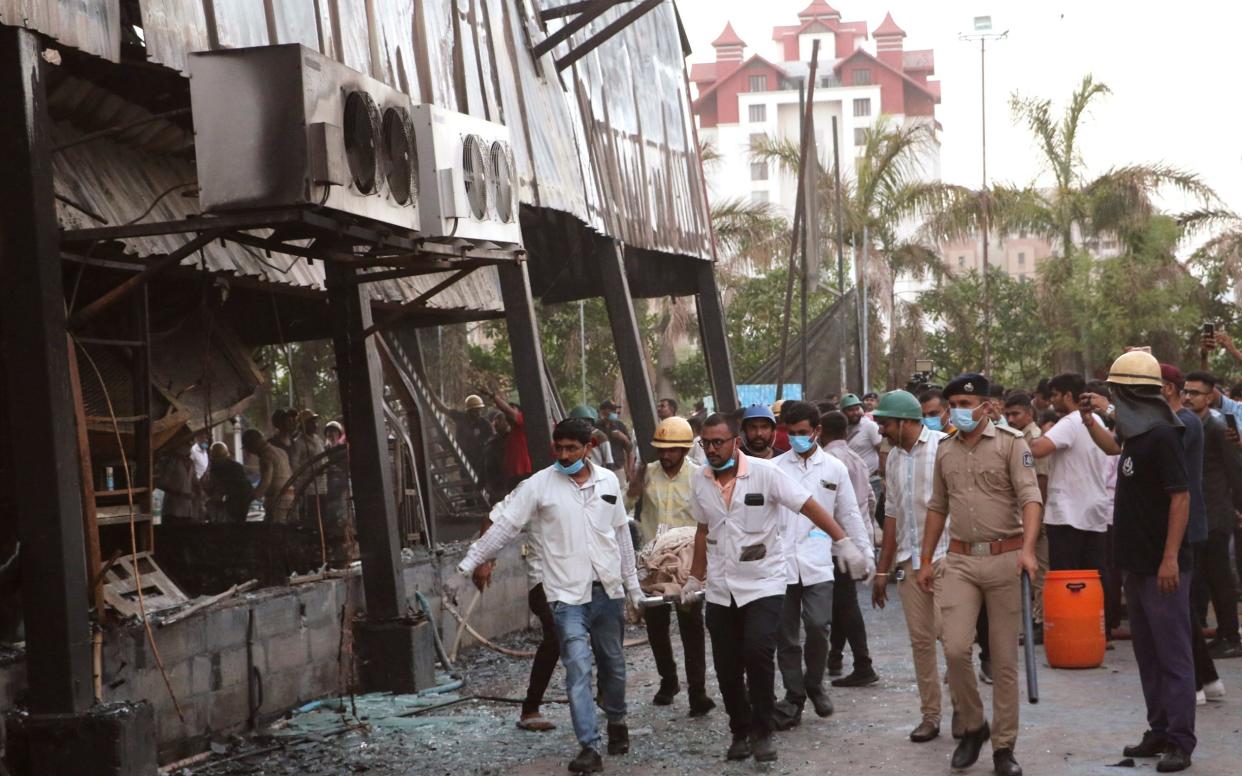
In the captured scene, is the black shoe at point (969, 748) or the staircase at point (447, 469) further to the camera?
the staircase at point (447, 469)

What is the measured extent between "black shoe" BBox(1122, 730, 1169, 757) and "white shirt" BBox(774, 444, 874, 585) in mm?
2385

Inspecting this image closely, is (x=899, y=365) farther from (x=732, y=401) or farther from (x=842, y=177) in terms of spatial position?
(x=732, y=401)

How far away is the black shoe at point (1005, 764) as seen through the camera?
311 inches

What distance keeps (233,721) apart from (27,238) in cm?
361

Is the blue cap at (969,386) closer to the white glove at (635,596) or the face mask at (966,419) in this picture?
the face mask at (966,419)

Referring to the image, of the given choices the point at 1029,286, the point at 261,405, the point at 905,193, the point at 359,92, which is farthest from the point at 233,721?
the point at 1029,286

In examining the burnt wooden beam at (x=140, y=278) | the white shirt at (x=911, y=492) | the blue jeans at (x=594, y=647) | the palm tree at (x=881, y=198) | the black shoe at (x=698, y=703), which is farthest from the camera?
the palm tree at (x=881, y=198)

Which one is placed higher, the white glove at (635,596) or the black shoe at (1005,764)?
the white glove at (635,596)

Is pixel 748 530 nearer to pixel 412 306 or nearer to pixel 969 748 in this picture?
pixel 969 748

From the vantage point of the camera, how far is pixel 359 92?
29.6ft

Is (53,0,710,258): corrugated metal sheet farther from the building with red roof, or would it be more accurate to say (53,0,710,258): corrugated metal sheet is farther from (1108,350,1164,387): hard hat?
the building with red roof

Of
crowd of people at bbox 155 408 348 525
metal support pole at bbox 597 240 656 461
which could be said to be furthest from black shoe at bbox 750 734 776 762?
metal support pole at bbox 597 240 656 461

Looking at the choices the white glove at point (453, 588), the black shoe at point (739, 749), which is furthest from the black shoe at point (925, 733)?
the white glove at point (453, 588)

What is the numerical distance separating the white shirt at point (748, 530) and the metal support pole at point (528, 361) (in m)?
6.02
